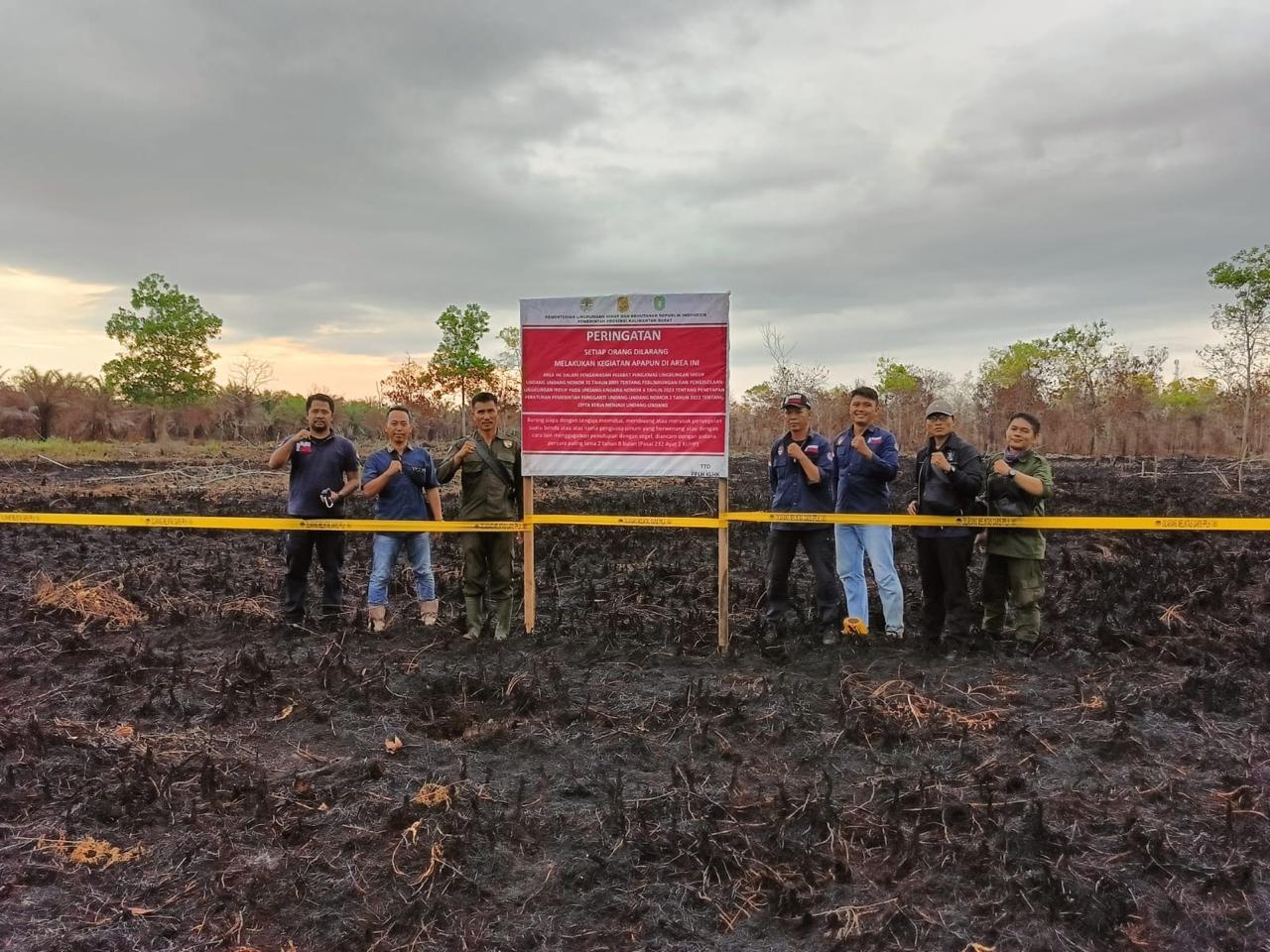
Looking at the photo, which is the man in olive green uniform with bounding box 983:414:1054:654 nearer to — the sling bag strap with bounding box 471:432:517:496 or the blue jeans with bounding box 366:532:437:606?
the sling bag strap with bounding box 471:432:517:496

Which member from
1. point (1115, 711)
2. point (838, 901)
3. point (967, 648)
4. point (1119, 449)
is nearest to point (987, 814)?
point (838, 901)

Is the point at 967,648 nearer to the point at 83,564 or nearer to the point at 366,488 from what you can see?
the point at 366,488

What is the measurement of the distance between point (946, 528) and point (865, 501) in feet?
2.13

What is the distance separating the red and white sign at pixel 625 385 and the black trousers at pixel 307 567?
75.4 inches

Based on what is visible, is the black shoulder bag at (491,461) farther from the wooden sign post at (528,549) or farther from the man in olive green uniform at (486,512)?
the wooden sign post at (528,549)

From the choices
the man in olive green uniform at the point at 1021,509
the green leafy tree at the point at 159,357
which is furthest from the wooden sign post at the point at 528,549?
the green leafy tree at the point at 159,357

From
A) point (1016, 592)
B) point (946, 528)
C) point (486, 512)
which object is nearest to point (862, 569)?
point (946, 528)

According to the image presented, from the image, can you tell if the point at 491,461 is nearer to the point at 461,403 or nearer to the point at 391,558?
the point at 391,558

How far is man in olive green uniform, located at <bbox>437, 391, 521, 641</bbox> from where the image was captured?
6344 millimetres

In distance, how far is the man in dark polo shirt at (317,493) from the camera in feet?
21.9

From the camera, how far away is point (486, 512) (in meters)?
6.36

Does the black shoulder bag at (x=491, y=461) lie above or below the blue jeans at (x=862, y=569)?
above

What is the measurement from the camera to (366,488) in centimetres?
648

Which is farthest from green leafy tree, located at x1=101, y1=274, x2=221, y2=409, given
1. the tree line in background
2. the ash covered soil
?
the ash covered soil
